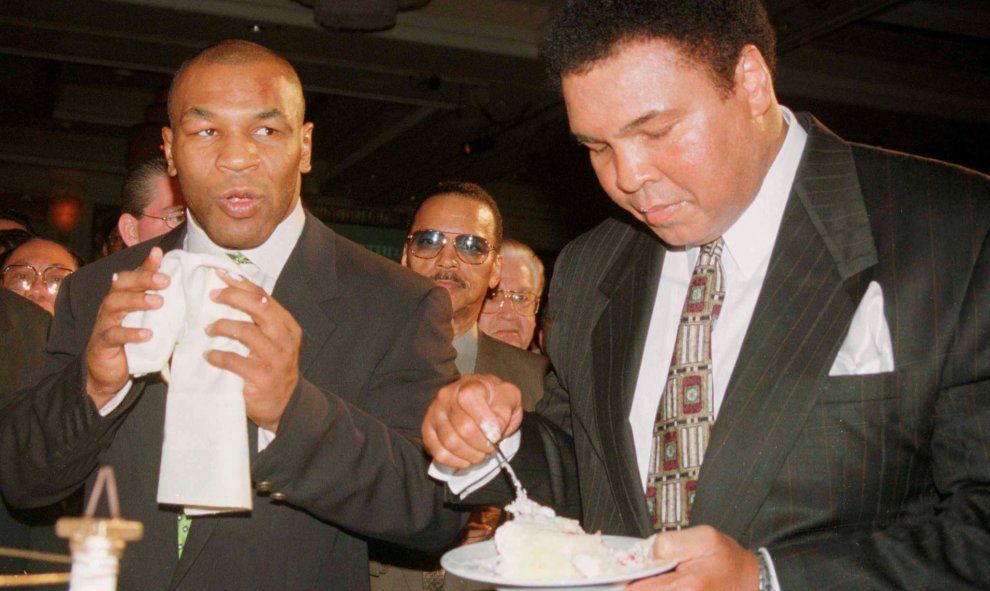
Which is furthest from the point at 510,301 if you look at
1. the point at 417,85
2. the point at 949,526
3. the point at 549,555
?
the point at 417,85

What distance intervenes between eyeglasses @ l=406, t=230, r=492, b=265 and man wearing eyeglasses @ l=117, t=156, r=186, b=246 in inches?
37.1

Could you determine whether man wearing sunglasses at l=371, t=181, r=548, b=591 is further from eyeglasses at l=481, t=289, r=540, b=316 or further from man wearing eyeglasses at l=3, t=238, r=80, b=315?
man wearing eyeglasses at l=3, t=238, r=80, b=315

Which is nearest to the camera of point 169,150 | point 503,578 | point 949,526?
point 503,578

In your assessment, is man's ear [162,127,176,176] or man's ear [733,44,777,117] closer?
man's ear [733,44,777,117]

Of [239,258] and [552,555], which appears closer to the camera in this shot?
[552,555]

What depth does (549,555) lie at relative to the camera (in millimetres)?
1326

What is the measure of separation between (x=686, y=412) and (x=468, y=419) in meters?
0.41

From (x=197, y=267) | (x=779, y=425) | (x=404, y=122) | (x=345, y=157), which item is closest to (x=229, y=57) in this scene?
(x=197, y=267)

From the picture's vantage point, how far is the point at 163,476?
66.4 inches

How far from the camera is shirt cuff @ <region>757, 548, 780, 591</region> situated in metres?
1.58

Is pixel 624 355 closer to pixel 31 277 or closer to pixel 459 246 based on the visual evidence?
pixel 459 246

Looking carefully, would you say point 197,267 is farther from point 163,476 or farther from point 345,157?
point 345,157

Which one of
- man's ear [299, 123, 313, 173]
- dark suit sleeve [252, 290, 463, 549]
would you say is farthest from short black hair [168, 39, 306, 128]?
dark suit sleeve [252, 290, 463, 549]

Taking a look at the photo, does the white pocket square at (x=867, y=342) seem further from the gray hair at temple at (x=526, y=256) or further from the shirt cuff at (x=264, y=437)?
the gray hair at temple at (x=526, y=256)
